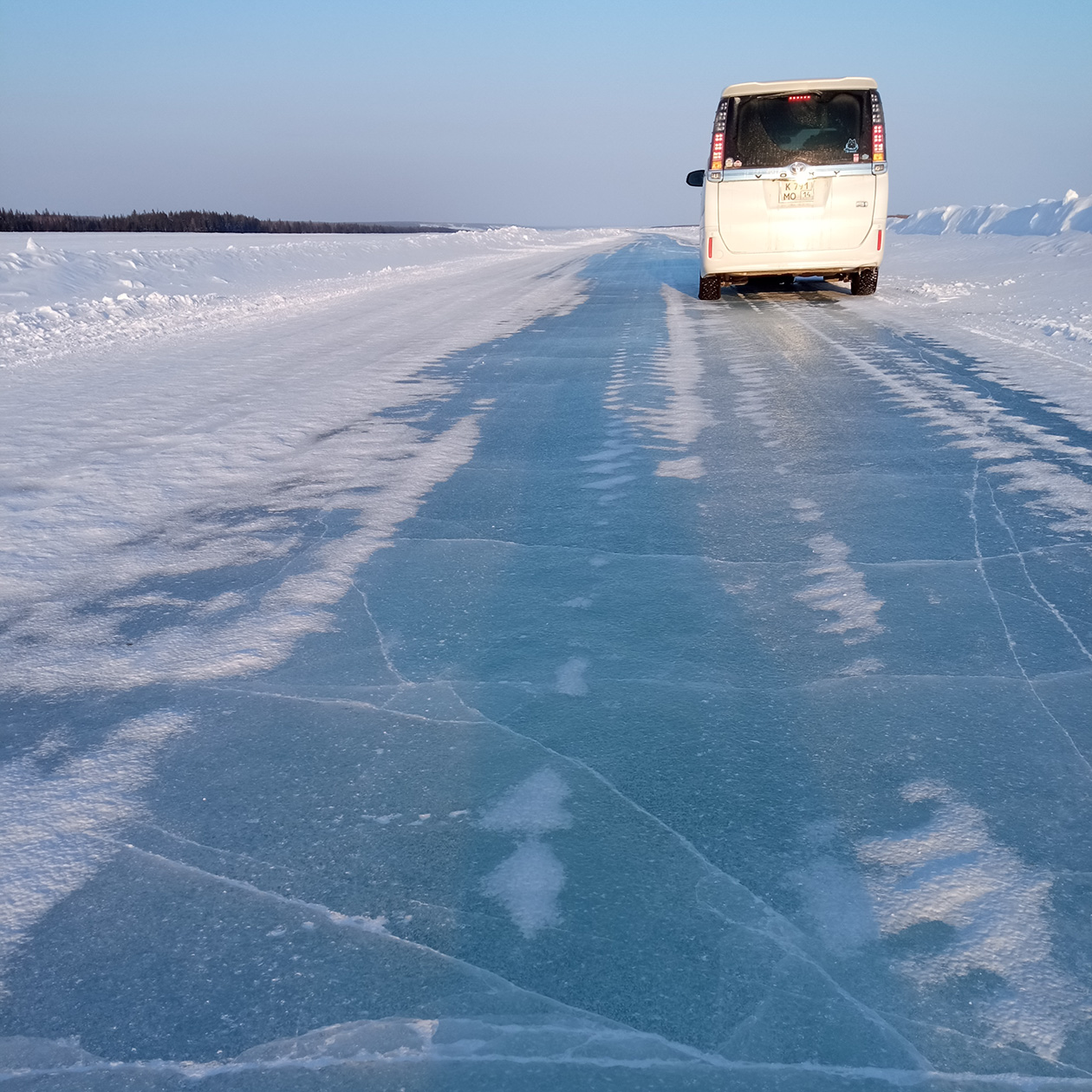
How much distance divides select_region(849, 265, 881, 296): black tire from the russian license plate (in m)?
1.70

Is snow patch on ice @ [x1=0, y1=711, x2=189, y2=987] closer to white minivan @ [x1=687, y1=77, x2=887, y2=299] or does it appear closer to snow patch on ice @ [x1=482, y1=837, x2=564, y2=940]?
snow patch on ice @ [x1=482, y1=837, x2=564, y2=940]

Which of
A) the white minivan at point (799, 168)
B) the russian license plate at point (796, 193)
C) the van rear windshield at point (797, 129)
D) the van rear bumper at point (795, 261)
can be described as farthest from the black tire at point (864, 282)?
the van rear windshield at point (797, 129)

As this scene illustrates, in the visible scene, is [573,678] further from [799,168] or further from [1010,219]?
[1010,219]

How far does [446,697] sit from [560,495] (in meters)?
1.83

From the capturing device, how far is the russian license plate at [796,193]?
10.2 metres

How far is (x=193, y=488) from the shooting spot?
442 centimetres

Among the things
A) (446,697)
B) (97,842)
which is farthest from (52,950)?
(446,697)

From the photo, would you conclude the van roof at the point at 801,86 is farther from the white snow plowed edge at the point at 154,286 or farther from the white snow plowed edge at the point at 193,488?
the white snow plowed edge at the point at 154,286

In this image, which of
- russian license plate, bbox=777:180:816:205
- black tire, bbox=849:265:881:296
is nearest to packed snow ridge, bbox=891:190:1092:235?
black tire, bbox=849:265:881:296

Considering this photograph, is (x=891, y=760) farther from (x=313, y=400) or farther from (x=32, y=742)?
(x=313, y=400)

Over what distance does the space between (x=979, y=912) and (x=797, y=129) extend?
9959 millimetres

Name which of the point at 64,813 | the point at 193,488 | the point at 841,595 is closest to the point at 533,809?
the point at 64,813

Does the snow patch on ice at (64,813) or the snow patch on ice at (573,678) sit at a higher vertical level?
the snow patch on ice at (573,678)

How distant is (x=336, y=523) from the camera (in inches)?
152
